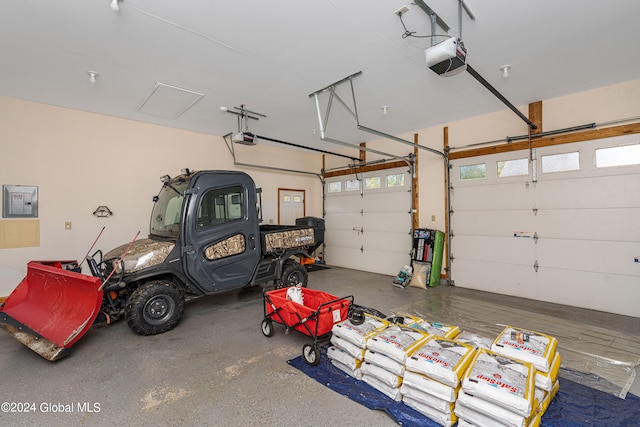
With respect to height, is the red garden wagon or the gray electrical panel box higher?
the gray electrical panel box

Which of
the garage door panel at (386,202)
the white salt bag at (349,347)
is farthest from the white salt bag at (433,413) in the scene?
the garage door panel at (386,202)

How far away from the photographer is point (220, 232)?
151 inches

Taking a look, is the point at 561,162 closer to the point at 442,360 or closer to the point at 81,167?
the point at 442,360

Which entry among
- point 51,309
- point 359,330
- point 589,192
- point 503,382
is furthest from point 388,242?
point 51,309

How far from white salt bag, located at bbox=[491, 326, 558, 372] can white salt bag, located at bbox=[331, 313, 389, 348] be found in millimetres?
890

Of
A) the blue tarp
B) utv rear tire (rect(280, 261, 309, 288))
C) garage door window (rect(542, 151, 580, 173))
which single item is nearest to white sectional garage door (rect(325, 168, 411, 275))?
garage door window (rect(542, 151, 580, 173))

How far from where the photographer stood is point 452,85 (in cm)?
409

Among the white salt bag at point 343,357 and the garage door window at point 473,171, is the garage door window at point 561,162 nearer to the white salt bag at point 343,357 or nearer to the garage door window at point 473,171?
the garage door window at point 473,171

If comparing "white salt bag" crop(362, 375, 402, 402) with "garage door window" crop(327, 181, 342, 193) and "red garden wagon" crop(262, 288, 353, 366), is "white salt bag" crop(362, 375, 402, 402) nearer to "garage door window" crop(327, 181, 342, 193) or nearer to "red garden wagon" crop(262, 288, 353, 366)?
"red garden wagon" crop(262, 288, 353, 366)

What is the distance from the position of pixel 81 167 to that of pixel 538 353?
21.4 ft

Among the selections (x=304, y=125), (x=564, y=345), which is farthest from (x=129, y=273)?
(x=564, y=345)

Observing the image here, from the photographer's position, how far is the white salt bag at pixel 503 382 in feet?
5.22

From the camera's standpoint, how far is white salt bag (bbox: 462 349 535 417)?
1591 mm

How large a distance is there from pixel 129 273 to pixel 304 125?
3966 millimetres
